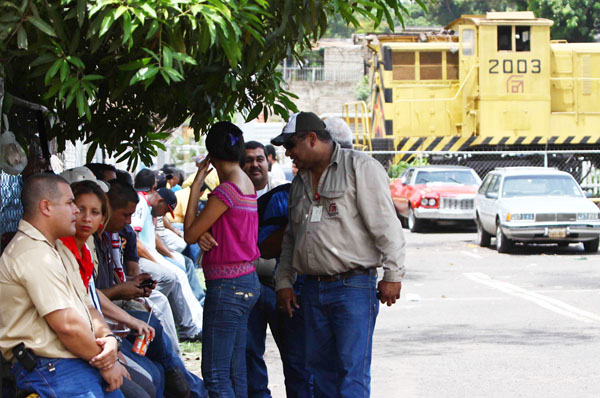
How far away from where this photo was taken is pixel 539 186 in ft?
63.6

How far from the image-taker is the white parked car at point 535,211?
1770 cm

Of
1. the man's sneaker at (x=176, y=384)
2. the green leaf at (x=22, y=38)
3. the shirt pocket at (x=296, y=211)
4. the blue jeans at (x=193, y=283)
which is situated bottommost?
the blue jeans at (x=193, y=283)

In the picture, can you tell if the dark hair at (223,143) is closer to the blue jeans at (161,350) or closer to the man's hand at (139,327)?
the man's hand at (139,327)

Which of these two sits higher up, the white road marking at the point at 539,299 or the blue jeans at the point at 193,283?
the blue jeans at the point at 193,283

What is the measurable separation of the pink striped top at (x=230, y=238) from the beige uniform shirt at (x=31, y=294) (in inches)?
56.9

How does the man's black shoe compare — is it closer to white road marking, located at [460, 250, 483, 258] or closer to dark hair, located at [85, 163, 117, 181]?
dark hair, located at [85, 163, 117, 181]

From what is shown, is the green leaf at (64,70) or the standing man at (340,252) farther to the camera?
the standing man at (340,252)

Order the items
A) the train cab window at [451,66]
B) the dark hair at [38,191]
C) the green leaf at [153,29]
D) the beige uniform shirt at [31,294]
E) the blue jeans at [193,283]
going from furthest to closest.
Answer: the train cab window at [451,66]
the blue jeans at [193,283]
the dark hair at [38,191]
the beige uniform shirt at [31,294]
the green leaf at [153,29]

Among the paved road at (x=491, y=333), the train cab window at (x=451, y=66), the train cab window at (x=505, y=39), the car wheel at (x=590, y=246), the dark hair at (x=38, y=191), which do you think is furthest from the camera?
the train cab window at (x=451, y=66)

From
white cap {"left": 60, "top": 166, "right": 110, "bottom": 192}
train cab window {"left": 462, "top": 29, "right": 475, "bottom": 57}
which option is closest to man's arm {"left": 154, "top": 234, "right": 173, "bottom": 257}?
white cap {"left": 60, "top": 166, "right": 110, "bottom": 192}

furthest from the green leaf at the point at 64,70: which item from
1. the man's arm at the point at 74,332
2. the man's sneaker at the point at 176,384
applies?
the man's sneaker at the point at 176,384

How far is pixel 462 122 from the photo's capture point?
89.6 feet

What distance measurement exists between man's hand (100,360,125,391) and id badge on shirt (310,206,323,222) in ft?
5.23

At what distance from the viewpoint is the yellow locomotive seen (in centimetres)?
2641
